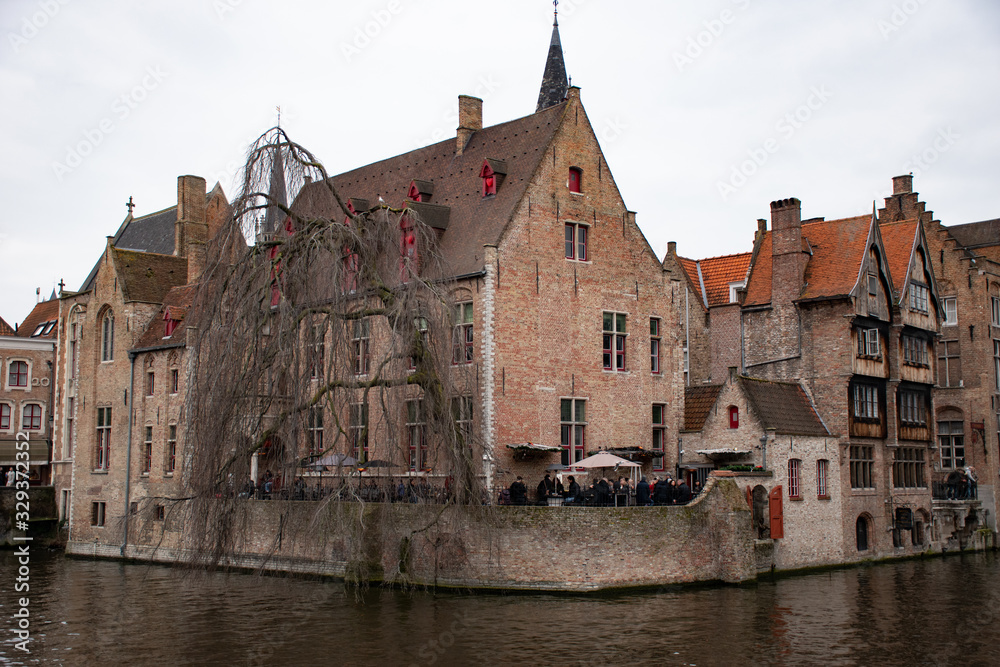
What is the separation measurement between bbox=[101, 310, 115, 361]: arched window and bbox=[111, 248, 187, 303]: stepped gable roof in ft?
4.36

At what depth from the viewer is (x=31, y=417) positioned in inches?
1907

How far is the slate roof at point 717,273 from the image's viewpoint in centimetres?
3697

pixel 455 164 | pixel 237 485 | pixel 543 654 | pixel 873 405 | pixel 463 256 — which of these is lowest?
pixel 543 654

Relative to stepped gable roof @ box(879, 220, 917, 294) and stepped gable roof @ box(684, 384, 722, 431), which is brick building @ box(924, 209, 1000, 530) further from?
A: stepped gable roof @ box(684, 384, 722, 431)

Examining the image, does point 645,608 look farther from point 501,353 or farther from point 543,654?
point 501,353

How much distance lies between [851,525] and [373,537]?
1476 cm

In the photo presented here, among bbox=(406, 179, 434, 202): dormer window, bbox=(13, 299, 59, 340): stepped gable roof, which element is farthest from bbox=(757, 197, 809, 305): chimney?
bbox=(13, 299, 59, 340): stepped gable roof

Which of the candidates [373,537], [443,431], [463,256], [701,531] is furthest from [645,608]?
[463,256]

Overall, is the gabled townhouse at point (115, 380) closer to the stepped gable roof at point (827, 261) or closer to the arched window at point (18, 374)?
the arched window at point (18, 374)

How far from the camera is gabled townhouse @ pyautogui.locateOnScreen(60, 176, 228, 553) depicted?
36.7 meters

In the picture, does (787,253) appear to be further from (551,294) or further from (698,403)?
(551,294)

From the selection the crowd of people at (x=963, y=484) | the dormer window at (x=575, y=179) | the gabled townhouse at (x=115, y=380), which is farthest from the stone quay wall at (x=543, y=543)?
the crowd of people at (x=963, y=484)

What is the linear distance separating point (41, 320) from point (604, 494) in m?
39.4

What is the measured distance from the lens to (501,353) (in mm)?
28531
